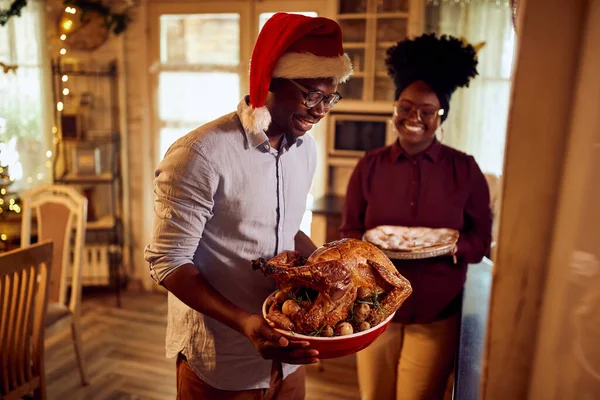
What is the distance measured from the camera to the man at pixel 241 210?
3.42 feet

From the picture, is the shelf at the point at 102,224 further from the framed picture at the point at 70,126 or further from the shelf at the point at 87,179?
the framed picture at the point at 70,126

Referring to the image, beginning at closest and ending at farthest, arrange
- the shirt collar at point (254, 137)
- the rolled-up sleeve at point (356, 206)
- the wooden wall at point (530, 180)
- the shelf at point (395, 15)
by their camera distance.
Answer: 1. the wooden wall at point (530, 180)
2. the shirt collar at point (254, 137)
3. the rolled-up sleeve at point (356, 206)
4. the shelf at point (395, 15)

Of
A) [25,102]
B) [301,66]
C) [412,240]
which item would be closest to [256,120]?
[301,66]

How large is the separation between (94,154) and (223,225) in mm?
2908

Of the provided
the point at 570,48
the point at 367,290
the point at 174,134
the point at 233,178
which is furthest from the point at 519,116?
the point at 174,134

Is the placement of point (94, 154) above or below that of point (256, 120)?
below

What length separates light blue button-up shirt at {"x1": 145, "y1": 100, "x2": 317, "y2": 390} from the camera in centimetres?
104

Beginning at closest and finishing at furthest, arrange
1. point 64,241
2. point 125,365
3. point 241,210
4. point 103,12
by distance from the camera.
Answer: point 241,210 < point 64,241 < point 125,365 < point 103,12

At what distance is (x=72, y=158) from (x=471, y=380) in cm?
354

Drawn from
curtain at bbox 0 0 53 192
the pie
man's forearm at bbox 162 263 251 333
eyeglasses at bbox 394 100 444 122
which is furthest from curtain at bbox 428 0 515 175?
curtain at bbox 0 0 53 192

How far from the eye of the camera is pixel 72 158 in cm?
373

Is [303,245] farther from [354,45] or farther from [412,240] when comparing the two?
[354,45]

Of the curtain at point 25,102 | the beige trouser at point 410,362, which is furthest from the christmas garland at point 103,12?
the beige trouser at point 410,362

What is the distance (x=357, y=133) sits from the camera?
131 inches
